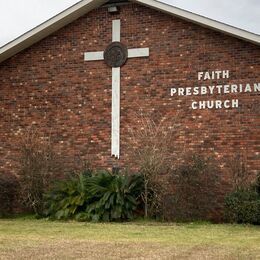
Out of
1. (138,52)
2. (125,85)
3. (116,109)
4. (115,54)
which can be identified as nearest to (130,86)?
(125,85)

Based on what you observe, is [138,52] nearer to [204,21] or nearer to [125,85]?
[125,85]

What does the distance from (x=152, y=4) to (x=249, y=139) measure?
490 centimetres

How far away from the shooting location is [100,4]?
61.3 ft

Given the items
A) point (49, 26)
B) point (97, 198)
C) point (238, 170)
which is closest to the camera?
point (97, 198)

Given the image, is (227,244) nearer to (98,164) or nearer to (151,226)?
(151,226)

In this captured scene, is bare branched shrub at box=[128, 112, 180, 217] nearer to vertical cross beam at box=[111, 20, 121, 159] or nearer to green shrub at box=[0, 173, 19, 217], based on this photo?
vertical cross beam at box=[111, 20, 121, 159]

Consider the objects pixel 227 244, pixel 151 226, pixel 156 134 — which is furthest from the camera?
pixel 156 134

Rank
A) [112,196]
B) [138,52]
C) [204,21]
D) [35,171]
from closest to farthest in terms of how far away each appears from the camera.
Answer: [112,196], [204,21], [35,171], [138,52]

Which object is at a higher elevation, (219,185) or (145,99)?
(145,99)

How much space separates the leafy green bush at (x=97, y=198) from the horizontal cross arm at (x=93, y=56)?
3.91 m

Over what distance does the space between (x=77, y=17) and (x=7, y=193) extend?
5962 mm

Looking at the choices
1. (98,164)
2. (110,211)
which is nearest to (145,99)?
(98,164)

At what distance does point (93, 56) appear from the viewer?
61.0 ft

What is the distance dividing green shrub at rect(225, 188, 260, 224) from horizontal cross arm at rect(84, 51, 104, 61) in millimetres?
6216
